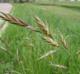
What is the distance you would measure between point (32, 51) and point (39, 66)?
0.27 meters

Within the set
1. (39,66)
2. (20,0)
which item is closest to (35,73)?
(39,66)

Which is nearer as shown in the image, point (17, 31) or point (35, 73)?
point (35, 73)

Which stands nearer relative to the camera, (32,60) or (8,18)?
(8,18)

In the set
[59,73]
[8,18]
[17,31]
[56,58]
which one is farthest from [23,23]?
[17,31]

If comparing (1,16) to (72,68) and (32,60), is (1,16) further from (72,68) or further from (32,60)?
(32,60)

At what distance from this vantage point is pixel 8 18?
103 cm

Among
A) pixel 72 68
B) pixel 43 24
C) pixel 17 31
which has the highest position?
pixel 43 24

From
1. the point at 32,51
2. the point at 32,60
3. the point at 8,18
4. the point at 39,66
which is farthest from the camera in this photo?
the point at 32,51

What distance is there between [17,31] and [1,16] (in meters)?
2.41

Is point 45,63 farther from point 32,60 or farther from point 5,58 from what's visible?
point 5,58

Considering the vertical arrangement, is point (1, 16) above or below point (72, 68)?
above

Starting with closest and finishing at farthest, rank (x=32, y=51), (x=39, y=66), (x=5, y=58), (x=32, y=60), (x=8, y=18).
A: (x=8, y=18)
(x=39, y=66)
(x=32, y=60)
(x=32, y=51)
(x=5, y=58)

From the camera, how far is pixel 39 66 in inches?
62.8

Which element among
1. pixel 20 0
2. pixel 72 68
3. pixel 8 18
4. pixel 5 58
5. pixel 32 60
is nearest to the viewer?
pixel 8 18
